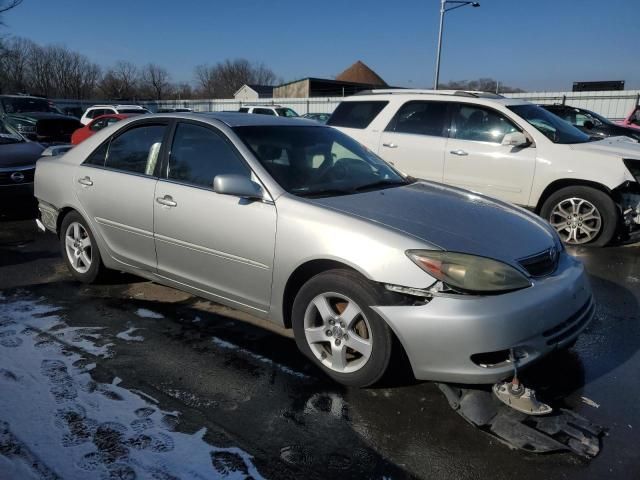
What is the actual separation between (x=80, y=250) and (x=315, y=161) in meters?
2.47

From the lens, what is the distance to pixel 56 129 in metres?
12.4

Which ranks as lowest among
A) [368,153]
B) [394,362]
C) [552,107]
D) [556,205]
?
[394,362]

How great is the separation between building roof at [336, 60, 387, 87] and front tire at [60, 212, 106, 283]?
85.9 m

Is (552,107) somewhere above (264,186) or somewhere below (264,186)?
above

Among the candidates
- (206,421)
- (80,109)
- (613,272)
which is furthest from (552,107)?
(80,109)

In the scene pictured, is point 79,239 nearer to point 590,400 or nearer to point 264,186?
point 264,186

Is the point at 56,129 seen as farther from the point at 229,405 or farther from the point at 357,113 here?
the point at 229,405

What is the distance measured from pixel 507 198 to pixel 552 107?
8661mm

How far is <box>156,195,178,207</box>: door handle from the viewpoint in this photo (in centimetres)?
373

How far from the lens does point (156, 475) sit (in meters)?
2.26

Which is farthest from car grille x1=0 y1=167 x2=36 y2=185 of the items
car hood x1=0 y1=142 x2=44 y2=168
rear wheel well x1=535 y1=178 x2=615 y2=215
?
rear wheel well x1=535 y1=178 x2=615 y2=215

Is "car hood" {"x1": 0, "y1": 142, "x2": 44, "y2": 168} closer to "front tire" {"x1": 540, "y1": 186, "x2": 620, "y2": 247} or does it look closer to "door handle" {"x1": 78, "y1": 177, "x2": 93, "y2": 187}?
"door handle" {"x1": 78, "y1": 177, "x2": 93, "y2": 187}

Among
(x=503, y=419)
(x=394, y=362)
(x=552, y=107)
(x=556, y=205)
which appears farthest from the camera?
(x=552, y=107)

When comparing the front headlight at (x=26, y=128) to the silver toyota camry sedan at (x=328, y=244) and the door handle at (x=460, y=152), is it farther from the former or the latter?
the door handle at (x=460, y=152)
